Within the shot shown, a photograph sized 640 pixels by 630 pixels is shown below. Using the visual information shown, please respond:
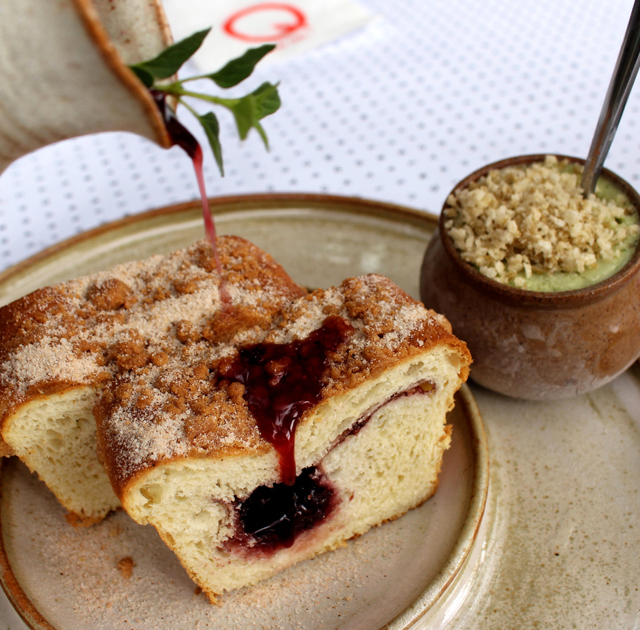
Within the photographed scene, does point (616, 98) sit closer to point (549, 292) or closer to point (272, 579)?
point (549, 292)

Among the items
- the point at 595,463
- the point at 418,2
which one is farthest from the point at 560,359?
the point at 418,2

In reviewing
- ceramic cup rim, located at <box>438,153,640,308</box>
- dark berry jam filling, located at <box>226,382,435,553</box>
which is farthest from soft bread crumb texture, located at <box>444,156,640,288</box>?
dark berry jam filling, located at <box>226,382,435,553</box>

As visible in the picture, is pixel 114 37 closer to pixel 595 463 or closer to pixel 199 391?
pixel 199 391

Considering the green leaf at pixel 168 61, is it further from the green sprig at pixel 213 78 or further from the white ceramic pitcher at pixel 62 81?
the white ceramic pitcher at pixel 62 81

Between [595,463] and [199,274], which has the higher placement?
[199,274]

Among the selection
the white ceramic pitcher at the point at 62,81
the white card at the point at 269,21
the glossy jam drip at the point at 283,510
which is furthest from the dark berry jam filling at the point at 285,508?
the white card at the point at 269,21

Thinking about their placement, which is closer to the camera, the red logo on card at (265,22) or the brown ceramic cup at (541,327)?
the brown ceramic cup at (541,327)
